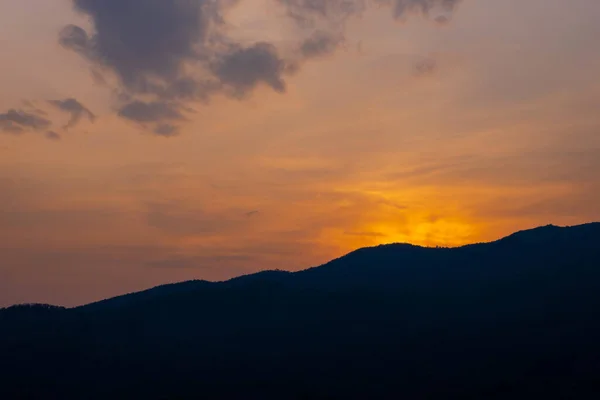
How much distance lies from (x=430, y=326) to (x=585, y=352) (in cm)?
4659

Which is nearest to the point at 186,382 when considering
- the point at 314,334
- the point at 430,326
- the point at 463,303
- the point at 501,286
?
the point at 314,334

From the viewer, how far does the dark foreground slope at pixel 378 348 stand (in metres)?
138

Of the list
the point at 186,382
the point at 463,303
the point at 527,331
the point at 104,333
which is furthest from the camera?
the point at 104,333

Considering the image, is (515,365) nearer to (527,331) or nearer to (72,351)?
Result: (527,331)

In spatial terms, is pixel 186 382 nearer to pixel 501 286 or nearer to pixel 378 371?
pixel 378 371

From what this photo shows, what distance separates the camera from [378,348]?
546 ft

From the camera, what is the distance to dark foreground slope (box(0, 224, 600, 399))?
13750cm

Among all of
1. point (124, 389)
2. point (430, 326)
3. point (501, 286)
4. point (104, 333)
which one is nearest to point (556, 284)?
point (501, 286)

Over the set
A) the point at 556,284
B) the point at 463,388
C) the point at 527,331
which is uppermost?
the point at 556,284

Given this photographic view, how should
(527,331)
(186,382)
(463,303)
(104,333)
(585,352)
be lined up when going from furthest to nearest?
(104,333), (463,303), (186,382), (527,331), (585,352)

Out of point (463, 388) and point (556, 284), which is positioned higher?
point (556, 284)

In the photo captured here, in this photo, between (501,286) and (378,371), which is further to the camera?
(501,286)

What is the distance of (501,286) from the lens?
18538cm

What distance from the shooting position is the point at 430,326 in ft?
566
